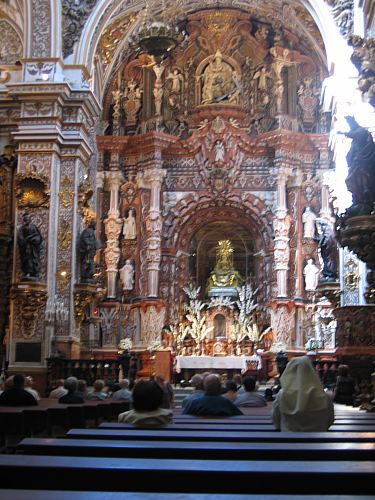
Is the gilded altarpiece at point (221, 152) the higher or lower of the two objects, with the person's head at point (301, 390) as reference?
higher

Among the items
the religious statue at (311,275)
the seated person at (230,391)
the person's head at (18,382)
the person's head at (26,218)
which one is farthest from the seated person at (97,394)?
the religious statue at (311,275)

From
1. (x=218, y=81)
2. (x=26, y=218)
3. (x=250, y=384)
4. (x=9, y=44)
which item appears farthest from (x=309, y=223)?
(x=250, y=384)

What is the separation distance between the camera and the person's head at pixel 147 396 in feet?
17.1

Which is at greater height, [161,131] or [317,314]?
[161,131]

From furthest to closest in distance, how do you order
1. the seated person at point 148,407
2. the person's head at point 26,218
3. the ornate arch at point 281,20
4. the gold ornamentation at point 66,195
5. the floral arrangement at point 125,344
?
1. the floral arrangement at point 125,344
2. the ornate arch at point 281,20
3. the gold ornamentation at point 66,195
4. the person's head at point 26,218
5. the seated person at point 148,407

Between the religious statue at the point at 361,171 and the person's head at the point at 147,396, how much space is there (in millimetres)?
6189

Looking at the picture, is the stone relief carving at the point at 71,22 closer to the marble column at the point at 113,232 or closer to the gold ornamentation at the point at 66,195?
the gold ornamentation at the point at 66,195

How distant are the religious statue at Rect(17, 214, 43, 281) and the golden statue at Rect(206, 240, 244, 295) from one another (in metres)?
7.27

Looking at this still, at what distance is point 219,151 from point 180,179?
4.70ft

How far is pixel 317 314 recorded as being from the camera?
21828mm

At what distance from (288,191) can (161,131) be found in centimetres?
409

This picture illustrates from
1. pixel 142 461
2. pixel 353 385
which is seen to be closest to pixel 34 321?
pixel 353 385

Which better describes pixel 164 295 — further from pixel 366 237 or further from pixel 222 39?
pixel 366 237

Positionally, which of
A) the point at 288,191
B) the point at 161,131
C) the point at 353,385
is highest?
the point at 161,131
